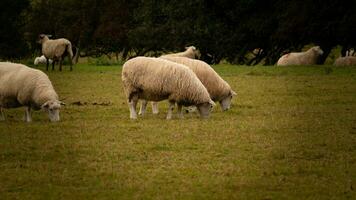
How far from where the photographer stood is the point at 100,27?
183 feet

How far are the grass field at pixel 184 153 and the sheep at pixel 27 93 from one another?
330 mm

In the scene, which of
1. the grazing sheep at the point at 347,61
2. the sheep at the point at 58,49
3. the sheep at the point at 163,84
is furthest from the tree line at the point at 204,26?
the sheep at the point at 163,84

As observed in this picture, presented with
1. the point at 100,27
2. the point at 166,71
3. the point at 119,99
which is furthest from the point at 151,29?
the point at 166,71

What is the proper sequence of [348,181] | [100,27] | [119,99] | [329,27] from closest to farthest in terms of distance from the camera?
[348,181] < [119,99] < [329,27] < [100,27]

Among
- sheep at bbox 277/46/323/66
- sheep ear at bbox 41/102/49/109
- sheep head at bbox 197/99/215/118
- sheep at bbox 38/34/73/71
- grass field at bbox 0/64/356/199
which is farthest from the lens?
sheep at bbox 277/46/323/66

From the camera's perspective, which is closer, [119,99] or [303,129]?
[303,129]

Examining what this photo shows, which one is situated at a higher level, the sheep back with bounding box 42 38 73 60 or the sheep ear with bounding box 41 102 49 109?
the sheep ear with bounding box 41 102 49 109

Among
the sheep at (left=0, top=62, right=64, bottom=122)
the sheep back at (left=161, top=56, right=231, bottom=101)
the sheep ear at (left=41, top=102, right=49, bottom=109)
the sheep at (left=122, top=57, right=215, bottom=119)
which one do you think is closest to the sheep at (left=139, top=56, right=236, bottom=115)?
the sheep back at (left=161, top=56, right=231, bottom=101)

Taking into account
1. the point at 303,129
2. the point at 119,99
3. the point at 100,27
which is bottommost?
the point at 100,27

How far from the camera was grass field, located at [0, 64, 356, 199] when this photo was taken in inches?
414

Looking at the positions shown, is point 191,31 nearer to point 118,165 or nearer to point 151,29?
point 151,29

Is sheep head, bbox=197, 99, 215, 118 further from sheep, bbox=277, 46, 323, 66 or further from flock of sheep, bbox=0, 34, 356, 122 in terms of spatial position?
sheep, bbox=277, 46, 323, 66

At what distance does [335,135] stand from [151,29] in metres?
33.1

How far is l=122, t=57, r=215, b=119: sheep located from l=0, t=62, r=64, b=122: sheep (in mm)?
1602
